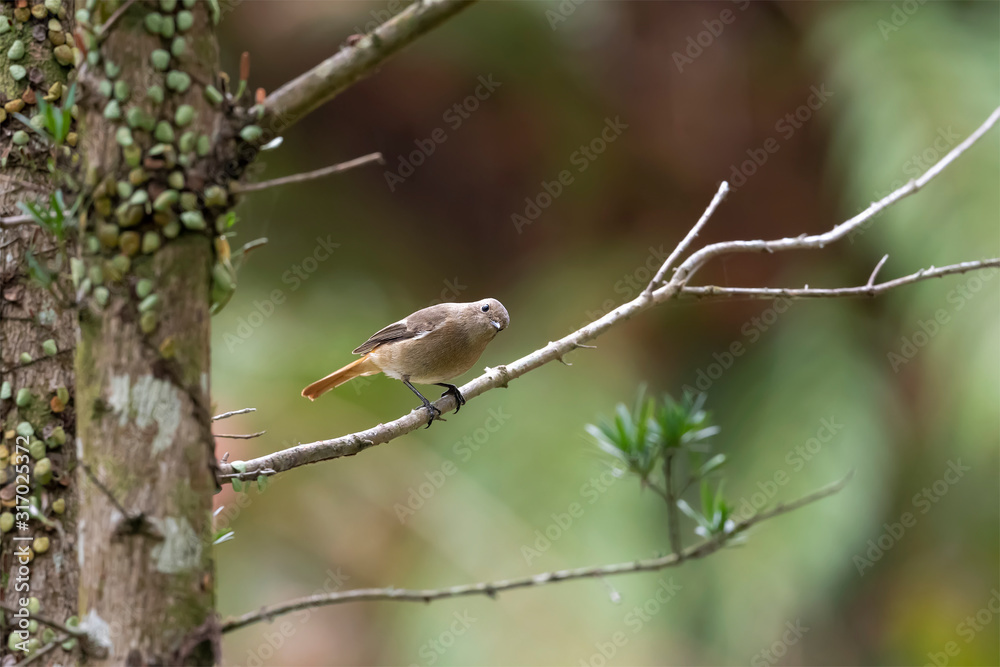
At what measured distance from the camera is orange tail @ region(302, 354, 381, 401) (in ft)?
7.62

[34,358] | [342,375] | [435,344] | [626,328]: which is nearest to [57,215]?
[34,358]

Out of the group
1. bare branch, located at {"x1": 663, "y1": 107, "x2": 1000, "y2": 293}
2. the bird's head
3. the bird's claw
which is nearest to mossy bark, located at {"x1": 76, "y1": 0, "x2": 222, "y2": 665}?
the bird's claw

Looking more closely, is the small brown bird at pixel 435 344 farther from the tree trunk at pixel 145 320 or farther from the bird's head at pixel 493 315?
the tree trunk at pixel 145 320

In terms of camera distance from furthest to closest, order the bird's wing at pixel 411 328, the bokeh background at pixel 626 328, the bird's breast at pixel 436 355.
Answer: the bokeh background at pixel 626 328, the bird's wing at pixel 411 328, the bird's breast at pixel 436 355

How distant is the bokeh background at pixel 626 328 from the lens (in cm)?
421

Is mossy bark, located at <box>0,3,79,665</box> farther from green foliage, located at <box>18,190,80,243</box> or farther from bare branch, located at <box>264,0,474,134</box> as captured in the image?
bare branch, located at <box>264,0,474,134</box>

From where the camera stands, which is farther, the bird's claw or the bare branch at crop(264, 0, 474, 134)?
the bird's claw

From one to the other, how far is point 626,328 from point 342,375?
10.4ft

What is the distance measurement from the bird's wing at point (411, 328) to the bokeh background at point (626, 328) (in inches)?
69.2

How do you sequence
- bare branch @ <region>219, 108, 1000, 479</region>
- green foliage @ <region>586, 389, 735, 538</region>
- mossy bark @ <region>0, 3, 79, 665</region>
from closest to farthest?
1. mossy bark @ <region>0, 3, 79, 665</region>
2. bare branch @ <region>219, 108, 1000, 479</region>
3. green foliage @ <region>586, 389, 735, 538</region>

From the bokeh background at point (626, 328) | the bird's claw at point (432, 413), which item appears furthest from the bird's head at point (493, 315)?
the bokeh background at point (626, 328)

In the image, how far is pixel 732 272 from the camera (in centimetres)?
493

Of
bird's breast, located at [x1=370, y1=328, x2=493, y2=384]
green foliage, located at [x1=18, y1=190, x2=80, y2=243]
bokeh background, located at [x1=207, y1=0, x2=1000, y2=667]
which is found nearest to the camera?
green foliage, located at [x1=18, y1=190, x2=80, y2=243]

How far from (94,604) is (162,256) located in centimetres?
41
